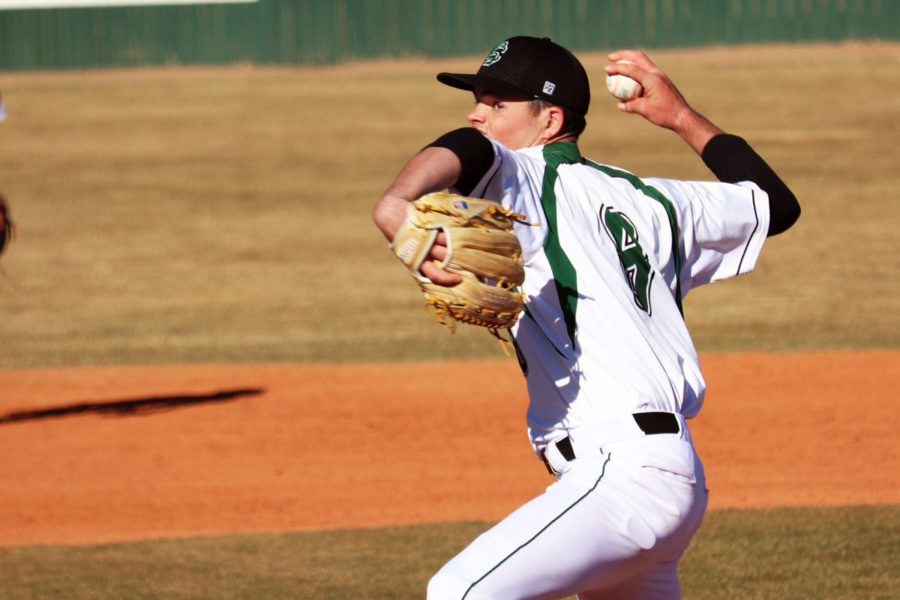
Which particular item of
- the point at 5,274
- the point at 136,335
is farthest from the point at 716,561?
the point at 5,274

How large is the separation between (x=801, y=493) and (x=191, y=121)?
1683 cm

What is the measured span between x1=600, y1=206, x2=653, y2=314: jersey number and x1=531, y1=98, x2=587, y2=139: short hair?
20 centimetres

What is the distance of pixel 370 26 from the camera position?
74.0ft

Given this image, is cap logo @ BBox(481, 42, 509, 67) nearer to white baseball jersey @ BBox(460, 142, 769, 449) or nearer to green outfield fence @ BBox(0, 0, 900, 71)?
white baseball jersey @ BBox(460, 142, 769, 449)

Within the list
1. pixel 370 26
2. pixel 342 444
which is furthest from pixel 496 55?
pixel 370 26

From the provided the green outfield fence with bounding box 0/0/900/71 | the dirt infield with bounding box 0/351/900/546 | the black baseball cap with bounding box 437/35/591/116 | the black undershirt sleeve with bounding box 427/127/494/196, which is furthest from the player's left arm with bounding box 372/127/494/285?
the green outfield fence with bounding box 0/0/900/71

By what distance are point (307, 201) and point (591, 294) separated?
1451 cm

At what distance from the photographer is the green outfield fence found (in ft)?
71.5

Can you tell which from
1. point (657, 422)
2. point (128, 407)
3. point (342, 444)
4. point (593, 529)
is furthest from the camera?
point (128, 407)

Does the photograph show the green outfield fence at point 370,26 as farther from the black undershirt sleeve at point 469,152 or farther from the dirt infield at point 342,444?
the black undershirt sleeve at point 469,152

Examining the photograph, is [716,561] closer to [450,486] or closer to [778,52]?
[450,486]

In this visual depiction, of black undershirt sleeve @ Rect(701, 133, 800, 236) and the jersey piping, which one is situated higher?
black undershirt sleeve @ Rect(701, 133, 800, 236)

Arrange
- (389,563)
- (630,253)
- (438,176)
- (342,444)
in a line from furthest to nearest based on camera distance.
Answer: (342,444) < (389,563) < (630,253) < (438,176)

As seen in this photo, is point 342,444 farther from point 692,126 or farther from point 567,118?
point 567,118
